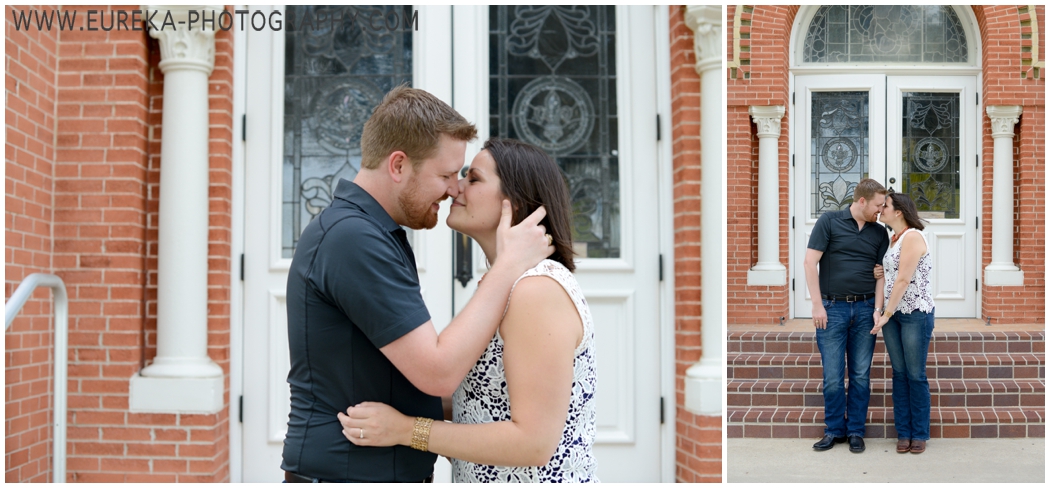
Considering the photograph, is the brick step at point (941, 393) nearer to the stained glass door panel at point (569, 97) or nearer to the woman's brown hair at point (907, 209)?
the woman's brown hair at point (907, 209)

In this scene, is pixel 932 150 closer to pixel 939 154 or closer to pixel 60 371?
pixel 939 154

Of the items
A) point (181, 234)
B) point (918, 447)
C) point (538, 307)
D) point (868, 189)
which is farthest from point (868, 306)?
point (181, 234)

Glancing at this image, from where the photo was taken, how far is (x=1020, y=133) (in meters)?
2.82

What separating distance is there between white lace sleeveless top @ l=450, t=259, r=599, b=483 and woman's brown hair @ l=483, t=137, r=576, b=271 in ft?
0.29

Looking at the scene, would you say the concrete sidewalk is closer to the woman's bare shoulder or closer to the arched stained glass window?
the arched stained glass window

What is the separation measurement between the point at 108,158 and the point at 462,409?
2.74 metres

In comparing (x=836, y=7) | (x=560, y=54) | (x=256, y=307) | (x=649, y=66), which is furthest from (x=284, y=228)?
(x=836, y=7)

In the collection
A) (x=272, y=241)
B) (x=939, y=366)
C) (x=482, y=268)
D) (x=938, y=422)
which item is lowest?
(x=938, y=422)

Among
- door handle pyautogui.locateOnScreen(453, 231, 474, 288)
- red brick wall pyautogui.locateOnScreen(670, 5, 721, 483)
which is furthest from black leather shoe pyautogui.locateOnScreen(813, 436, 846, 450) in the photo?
door handle pyautogui.locateOnScreen(453, 231, 474, 288)

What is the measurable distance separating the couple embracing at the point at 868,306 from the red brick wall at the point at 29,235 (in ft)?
11.3

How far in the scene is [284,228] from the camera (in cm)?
385

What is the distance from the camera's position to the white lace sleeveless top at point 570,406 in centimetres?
168

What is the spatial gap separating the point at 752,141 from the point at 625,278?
1.15 metres

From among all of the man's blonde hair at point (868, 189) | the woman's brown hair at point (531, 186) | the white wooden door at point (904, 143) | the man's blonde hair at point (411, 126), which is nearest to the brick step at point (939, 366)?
the white wooden door at point (904, 143)
